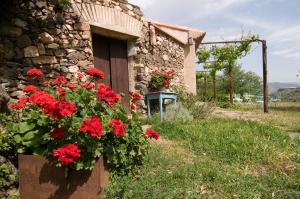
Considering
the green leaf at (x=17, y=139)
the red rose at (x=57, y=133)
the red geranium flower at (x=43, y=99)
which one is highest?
the red geranium flower at (x=43, y=99)

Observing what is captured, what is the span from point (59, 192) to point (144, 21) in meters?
5.90

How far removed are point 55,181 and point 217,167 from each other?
1814 millimetres

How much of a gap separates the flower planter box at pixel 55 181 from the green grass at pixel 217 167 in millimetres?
191

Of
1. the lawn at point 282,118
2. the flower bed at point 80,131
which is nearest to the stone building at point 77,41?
the flower bed at point 80,131

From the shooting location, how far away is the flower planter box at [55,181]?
114 inches

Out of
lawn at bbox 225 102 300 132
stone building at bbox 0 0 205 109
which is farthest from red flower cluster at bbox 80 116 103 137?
lawn at bbox 225 102 300 132

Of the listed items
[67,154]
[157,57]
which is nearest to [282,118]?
[157,57]

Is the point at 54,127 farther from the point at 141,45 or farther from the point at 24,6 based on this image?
the point at 141,45

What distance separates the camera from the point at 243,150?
14.2 feet

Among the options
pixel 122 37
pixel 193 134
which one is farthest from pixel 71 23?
pixel 193 134

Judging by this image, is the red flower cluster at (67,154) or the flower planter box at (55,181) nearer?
the red flower cluster at (67,154)

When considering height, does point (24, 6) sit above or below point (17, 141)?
above

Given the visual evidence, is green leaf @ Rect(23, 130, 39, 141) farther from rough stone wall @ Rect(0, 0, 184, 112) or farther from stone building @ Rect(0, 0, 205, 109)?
rough stone wall @ Rect(0, 0, 184, 112)

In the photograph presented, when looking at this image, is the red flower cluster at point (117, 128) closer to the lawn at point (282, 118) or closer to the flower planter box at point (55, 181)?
the flower planter box at point (55, 181)
